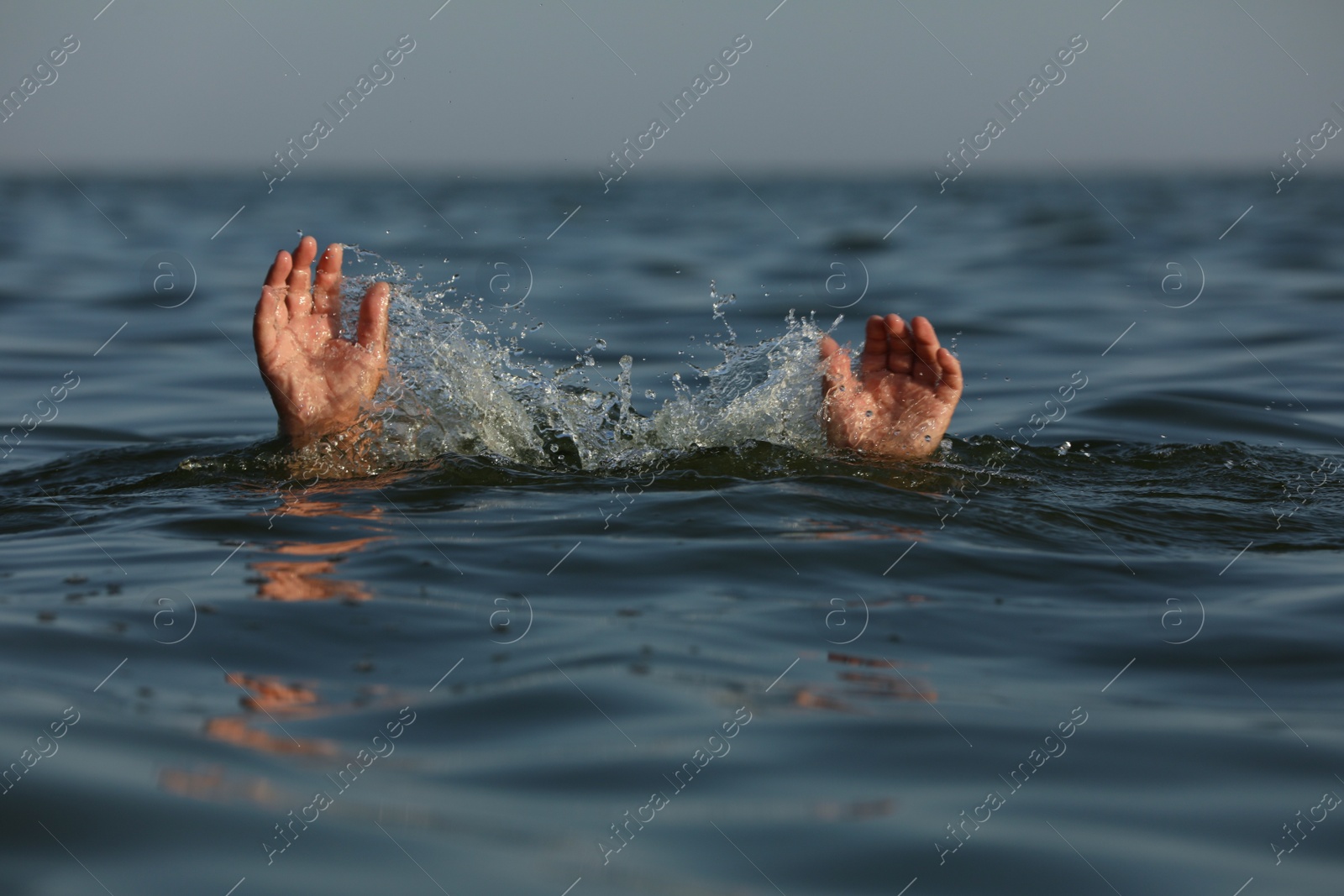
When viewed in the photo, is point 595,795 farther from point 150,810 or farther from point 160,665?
point 160,665

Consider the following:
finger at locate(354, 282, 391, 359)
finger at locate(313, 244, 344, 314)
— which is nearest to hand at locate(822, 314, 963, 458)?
finger at locate(354, 282, 391, 359)

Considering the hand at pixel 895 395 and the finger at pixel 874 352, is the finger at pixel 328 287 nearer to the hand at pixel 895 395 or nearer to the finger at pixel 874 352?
the hand at pixel 895 395

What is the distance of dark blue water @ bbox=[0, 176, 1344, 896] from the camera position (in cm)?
234

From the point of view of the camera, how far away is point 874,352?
544cm

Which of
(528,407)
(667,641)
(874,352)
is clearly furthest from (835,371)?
(667,641)

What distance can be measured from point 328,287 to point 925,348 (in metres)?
2.60

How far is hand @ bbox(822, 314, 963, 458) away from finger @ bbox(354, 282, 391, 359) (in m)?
1.89

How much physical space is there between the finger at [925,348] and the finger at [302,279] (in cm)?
258

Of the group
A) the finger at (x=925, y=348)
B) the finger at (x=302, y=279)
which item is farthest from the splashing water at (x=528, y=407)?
the finger at (x=925, y=348)

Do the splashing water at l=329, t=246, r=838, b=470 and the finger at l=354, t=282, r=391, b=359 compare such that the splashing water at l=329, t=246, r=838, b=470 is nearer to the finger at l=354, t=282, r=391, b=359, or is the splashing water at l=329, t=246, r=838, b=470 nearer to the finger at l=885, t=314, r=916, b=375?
the finger at l=354, t=282, r=391, b=359

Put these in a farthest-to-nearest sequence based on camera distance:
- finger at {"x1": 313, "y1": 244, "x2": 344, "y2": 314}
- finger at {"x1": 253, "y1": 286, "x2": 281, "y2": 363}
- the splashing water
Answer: finger at {"x1": 313, "y1": 244, "x2": 344, "y2": 314}, the splashing water, finger at {"x1": 253, "y1": 286, "x2": 281, "y2": 363}

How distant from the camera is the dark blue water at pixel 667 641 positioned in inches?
92.0

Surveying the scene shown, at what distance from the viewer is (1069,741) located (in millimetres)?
2766

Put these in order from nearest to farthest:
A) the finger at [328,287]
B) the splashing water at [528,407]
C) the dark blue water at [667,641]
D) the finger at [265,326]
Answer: the dark blue water at [667,641]
the finger at [265,326]
the splashing water at [528,407]
the finger at [328,287]
